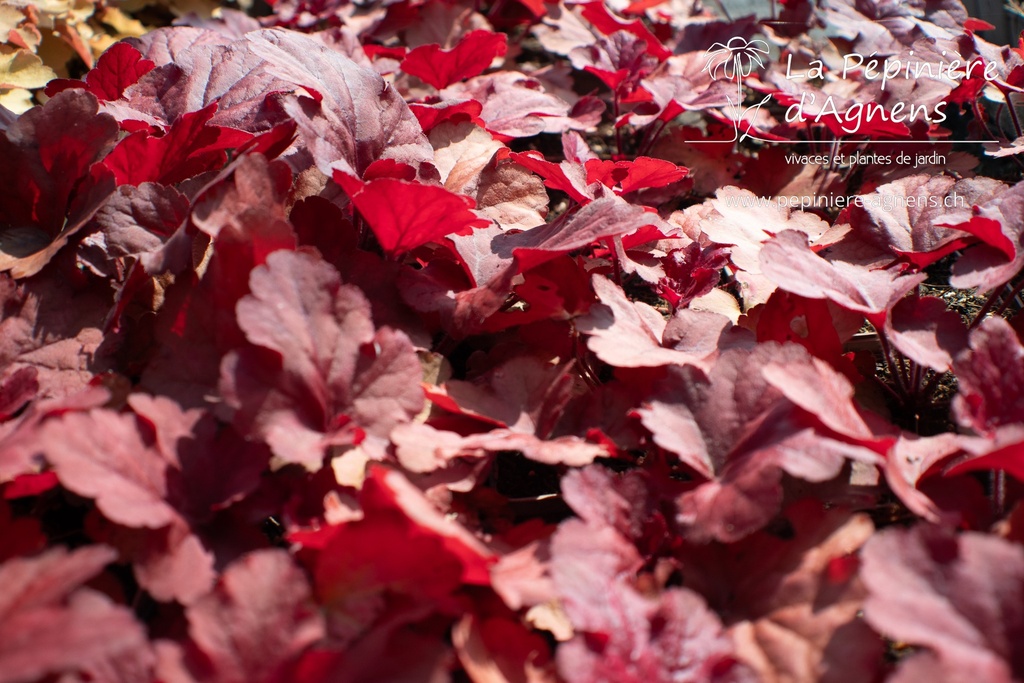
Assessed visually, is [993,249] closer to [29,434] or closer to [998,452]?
[998,452]


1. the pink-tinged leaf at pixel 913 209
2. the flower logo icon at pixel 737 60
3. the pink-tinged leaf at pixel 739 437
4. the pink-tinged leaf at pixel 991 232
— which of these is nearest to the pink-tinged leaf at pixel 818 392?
the pink-tinged leaf at pixel 739 437

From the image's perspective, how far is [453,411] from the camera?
952mm

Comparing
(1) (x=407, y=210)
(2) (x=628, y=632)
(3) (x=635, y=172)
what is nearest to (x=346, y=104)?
(1) (x=407, y=210)

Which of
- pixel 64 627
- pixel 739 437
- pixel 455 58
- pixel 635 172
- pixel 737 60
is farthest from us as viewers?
pixel 737 60

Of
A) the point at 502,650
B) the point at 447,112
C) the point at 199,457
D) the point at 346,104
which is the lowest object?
the point at 502,650

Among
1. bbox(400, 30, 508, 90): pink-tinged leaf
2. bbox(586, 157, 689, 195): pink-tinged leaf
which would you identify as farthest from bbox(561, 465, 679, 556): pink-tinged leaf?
bbox(400, 30, 508, 90): pink-tinged leaf

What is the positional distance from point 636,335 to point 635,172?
0.35m

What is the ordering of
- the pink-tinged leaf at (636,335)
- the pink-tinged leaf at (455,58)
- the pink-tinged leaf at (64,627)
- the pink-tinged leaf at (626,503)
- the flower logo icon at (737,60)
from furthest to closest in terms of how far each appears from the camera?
the flower logo icon at (737,60) < the pink-tinged leaf at (455,58) < the pink-tinged leaf at (636,335) < the pink-tinged leaf at (626,503) < the pink-tinged leaf at (64,627)

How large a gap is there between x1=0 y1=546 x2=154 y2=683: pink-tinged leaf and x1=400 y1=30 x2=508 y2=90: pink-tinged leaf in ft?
3.72

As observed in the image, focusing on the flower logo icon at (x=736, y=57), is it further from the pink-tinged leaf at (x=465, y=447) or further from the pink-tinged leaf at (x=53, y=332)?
the pink-tinged leaf at (x=53, y=332)

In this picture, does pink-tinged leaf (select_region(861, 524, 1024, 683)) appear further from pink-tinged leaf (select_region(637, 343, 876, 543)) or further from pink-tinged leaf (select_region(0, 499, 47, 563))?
pink-tinged leaf (select_region(0, 499, 47, 563))

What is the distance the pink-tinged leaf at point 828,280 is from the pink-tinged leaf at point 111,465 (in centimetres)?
73

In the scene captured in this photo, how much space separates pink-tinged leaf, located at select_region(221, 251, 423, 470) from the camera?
794 millimetres

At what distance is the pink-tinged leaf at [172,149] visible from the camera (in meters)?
1.05
